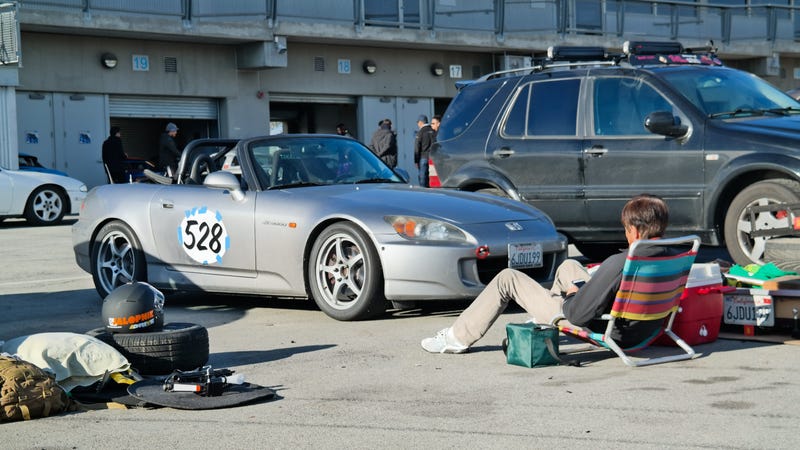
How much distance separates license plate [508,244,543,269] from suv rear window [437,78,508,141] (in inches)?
132

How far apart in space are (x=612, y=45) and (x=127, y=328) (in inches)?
1118

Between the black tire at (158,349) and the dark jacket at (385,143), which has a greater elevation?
the dark jacket at (385,143)

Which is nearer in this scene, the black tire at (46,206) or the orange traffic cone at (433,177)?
the orange traffic cone at (433,177)

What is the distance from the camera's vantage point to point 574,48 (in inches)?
477

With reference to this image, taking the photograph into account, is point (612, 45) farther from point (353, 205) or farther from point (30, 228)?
point (353, 205)

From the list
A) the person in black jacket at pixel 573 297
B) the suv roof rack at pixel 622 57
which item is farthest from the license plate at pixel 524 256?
the suv roof rack at pixel 622 57

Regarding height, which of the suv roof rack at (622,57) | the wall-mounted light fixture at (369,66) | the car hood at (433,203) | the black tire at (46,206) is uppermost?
the wall-mounted light fixture at (369,66)

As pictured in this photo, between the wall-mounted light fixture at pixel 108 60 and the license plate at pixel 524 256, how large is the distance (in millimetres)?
21029

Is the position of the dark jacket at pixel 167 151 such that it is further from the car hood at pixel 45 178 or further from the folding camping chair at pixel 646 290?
the folding camping chair at pixel 646 290

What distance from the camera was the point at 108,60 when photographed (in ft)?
91.8

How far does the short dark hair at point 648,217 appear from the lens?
6.58 m

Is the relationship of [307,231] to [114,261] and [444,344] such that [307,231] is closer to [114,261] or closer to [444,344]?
[444,344]

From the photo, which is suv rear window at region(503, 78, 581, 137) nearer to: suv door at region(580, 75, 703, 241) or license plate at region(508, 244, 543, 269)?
suv door at region(580, 75, 703, 241)

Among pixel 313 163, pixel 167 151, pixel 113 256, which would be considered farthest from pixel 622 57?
pixel 167 151
